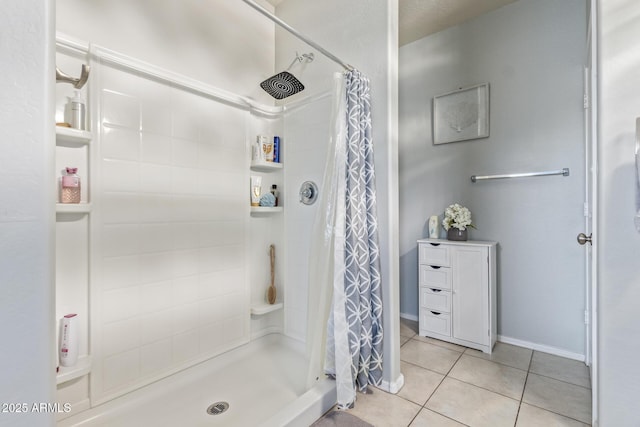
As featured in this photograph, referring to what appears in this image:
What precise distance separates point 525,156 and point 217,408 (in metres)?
2.75

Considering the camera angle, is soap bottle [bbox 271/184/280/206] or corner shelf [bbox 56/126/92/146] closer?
corner shelf [bbox 56/126/92/146]

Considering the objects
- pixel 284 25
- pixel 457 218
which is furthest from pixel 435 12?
pixel 457 218

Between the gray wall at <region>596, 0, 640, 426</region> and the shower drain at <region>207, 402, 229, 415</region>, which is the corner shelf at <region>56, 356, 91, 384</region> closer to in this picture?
the shower drain at <region>207, 402, 229, 415</region>

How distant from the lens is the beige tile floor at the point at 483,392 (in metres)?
1.44

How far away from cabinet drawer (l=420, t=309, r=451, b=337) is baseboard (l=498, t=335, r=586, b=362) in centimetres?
47

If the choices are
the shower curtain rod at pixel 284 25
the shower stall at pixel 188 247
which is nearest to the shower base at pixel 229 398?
the shower stall at pixel 188 247

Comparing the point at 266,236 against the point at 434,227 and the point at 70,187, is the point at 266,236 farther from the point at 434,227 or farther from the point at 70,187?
the point at 434,227

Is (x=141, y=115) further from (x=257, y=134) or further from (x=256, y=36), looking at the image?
(x=256, y=36)

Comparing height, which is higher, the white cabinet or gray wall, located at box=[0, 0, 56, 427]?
gray wall, located at box=[0, 0, 56, 427]

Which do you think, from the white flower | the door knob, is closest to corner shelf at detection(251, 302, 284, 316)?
the white flower

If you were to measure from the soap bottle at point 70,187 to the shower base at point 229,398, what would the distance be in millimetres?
1041

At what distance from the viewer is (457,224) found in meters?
2.35

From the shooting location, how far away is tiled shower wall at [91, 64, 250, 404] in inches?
57.4

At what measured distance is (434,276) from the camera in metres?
2.37
